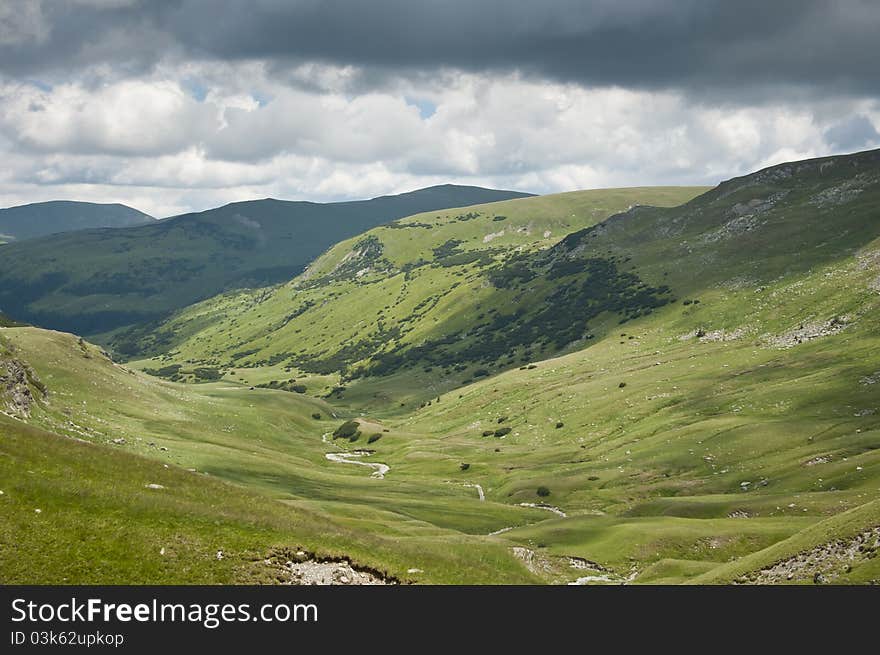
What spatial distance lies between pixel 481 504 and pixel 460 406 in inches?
3913

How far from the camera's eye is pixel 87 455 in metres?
46.8

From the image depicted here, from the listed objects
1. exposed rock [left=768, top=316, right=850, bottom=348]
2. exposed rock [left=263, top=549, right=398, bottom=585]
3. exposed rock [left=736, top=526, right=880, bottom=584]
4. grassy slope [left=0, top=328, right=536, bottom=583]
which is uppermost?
exposed rock [left=768, top=316, right=850, bottom=348]

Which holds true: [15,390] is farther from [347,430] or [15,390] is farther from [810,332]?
[810,332]

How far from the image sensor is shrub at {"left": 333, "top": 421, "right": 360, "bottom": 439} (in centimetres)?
17412

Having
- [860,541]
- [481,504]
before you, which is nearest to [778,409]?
[481,504]

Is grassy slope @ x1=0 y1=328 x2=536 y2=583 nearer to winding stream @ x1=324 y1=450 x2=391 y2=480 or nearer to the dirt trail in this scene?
the dirt trail

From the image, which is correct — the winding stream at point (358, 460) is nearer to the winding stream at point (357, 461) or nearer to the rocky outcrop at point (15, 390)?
the winding stream at point (357, 461)

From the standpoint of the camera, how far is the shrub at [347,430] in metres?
174

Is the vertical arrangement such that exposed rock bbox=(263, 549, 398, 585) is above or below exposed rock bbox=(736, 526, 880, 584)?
above

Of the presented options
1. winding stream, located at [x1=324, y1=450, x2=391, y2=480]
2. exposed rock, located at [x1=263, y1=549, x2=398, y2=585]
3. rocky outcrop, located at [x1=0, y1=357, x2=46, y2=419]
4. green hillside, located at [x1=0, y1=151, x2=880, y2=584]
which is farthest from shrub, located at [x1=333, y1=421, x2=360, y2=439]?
exposed rock, located at [x1=263, y1=549, x2=398, y2=585]

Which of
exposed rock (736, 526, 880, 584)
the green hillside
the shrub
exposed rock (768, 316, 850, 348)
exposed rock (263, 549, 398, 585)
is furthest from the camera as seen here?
the shrub
